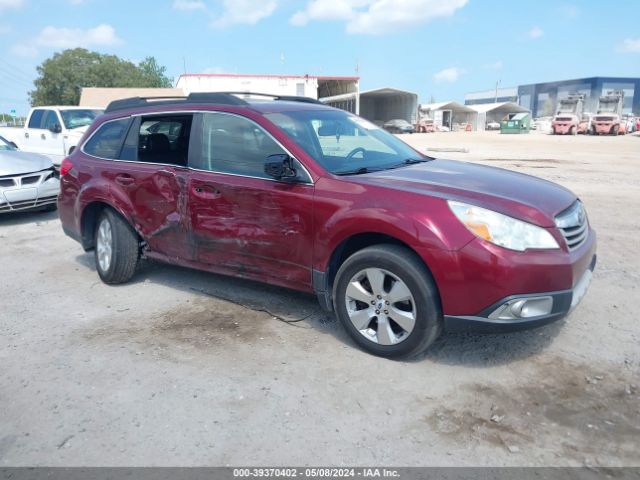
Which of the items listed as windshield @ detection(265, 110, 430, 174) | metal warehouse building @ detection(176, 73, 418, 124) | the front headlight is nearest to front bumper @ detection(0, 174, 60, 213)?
windshield @ detection(265, 110, 430, 174)

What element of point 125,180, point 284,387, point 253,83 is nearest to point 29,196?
point 125,180

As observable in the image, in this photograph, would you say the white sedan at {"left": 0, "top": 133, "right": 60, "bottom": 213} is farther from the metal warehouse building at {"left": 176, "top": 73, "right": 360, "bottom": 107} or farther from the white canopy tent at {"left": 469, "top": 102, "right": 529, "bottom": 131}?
the white canopy tent at {"left": 469, "top": 102, "right": 529, "bottom": 131}

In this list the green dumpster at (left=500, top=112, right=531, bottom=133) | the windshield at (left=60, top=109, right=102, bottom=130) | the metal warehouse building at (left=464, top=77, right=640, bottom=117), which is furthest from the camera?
the metal warehouse building at (left=464, top=77, right=640, bottom=117)

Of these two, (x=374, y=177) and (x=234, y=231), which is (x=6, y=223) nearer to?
(x=234, y=231)

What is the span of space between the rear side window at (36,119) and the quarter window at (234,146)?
38.9ft

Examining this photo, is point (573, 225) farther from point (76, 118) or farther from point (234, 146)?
point (76, 118)

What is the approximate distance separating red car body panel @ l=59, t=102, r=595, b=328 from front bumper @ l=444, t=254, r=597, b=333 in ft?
0.14

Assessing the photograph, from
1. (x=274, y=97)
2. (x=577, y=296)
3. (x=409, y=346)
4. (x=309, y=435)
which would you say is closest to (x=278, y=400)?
(x=309, y=435)

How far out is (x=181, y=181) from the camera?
4.59 metres

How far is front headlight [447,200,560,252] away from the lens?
3227 millimetres

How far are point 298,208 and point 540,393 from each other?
2.02 m

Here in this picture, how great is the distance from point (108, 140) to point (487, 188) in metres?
3.81

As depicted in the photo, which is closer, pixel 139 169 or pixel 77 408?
pixel 77 408

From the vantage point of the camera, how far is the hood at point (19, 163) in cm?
835
